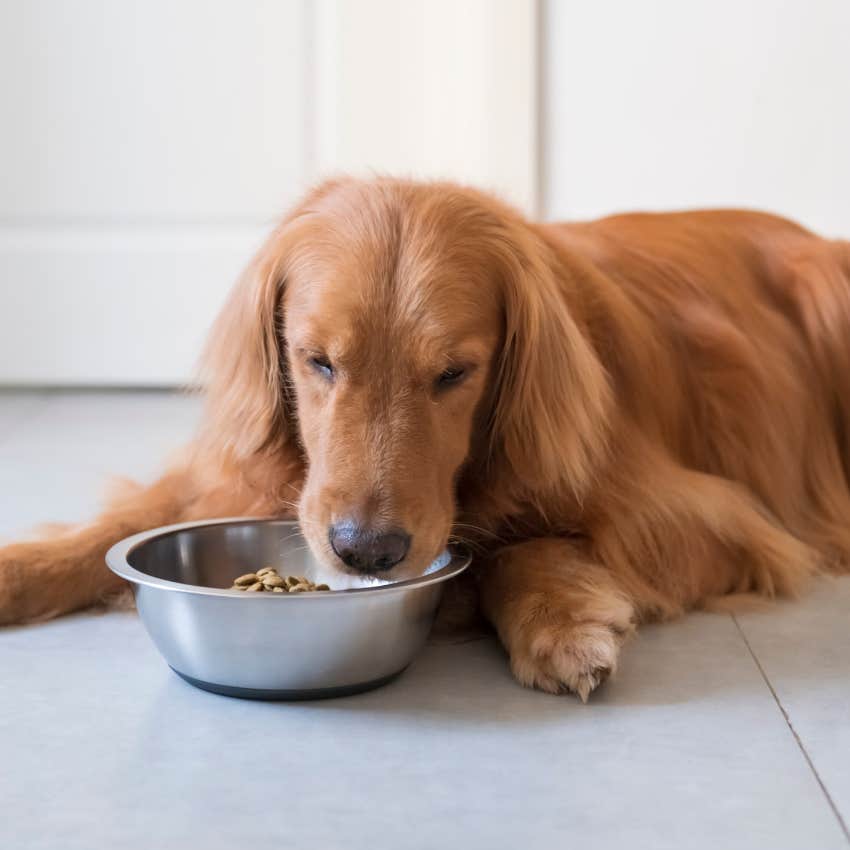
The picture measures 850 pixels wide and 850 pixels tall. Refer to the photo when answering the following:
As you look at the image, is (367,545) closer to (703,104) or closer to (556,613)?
(556,613)

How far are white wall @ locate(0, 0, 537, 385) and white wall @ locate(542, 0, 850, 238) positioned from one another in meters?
0.16

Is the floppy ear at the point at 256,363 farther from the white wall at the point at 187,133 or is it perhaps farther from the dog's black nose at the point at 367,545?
the white wall at the point at 187,133

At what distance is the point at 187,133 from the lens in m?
4.09

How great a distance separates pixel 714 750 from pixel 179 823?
601 millimetres

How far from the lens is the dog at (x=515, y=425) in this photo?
63.3 inches

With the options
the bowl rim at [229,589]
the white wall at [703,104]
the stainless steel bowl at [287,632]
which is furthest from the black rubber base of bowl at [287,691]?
the white wall at [703,104]

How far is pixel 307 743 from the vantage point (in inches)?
55.4

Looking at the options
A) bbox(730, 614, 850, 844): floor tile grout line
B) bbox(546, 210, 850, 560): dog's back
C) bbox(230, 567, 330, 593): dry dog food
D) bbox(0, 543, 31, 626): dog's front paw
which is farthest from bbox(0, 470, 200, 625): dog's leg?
bbox(730, 614, 850, 844): floor tile grout line

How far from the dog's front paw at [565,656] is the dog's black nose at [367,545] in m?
0.22

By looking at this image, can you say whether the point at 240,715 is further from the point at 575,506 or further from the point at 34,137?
the point at 34,137

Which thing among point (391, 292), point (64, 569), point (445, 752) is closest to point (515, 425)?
point (391, 292)

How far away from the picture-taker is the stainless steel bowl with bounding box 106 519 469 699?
1.46m

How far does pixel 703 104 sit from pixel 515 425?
8.07 ft

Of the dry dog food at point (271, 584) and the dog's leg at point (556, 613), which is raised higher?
the dry dog food at point (271, 584)
